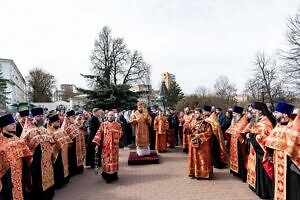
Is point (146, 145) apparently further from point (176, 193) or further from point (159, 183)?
point (176, 193)

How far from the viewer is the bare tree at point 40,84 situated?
5853cm

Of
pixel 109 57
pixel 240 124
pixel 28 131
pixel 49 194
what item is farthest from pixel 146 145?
pixel 109 57

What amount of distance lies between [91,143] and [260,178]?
5541 millimetres

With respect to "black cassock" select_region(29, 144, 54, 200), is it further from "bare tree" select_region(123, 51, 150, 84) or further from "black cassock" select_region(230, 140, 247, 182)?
"bare tree" select_region(123, 51, 150, 84)

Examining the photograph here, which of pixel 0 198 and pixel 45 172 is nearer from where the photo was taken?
→ pixel 0 198

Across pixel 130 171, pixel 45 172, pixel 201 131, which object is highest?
pixel 201 131

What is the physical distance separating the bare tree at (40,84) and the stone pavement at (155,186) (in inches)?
1994

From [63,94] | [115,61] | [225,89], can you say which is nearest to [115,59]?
[115,61]

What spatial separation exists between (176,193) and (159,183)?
3.26 ft

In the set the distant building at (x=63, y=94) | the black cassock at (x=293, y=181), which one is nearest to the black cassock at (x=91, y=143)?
the black cassock at (x=293, y=181)

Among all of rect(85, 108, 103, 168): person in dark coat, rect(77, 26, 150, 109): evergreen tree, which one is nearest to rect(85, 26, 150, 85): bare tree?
rect(77, 26, 150, 109): evergreen tree

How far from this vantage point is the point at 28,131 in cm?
650

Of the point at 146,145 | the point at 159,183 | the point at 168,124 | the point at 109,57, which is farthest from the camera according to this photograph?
the point at 109,57

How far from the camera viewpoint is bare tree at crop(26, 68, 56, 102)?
192ft
